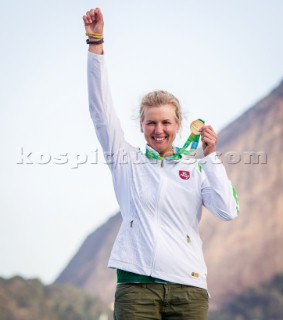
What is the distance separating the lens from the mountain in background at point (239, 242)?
875 cm

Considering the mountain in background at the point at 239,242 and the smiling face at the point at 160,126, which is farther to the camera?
the mountain in background at the point at 239,242

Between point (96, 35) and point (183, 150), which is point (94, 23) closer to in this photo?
point (96, 35)

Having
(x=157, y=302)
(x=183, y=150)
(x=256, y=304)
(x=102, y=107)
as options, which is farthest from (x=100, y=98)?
(x=256, y=304)

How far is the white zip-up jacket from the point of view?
1.84 meters

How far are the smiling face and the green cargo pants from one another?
42 centimetres

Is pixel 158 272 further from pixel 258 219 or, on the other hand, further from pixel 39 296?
pixel 258 219

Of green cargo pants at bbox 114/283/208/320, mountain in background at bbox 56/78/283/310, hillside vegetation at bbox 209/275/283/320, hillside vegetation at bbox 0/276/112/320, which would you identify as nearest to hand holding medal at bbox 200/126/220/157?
green cargo pants at bbox 114/283/208/320

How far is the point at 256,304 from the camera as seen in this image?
8609mm

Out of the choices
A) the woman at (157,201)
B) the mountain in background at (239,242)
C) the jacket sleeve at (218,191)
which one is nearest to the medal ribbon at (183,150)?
the woman at (157,201)

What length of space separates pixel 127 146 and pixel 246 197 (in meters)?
7.36

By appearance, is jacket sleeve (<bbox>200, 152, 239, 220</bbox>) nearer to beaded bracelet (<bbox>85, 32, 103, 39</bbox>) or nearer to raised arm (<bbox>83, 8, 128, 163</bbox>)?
raised arm (<bbox>83, 8, 128, 163</bbox>)

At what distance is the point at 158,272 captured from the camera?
5.96ft

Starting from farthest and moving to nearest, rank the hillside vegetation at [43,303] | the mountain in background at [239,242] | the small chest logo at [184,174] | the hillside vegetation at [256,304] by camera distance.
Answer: the mountain in background at [239,242]
the hillside vegetation at [256,304]
the hillside vegetation at [43,303]
the small chest logo at [184,174]

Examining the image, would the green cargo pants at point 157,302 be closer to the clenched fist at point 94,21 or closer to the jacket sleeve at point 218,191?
the jacket sleeve at point 218,191
